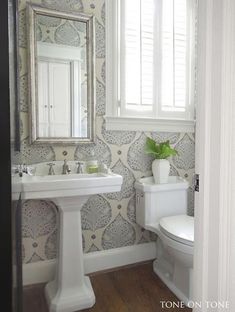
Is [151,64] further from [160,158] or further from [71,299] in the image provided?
[71,299]

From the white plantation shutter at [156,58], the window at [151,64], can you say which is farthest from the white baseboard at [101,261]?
the white plantation shutter at [156,58]

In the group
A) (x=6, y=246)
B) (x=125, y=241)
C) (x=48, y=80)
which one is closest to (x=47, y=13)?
(x=48, y=80)

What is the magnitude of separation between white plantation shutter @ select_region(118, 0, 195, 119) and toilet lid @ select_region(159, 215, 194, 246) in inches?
35.2

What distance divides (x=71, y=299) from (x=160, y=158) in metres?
1.19

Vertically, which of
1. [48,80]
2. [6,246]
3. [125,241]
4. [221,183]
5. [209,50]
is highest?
[48,80]

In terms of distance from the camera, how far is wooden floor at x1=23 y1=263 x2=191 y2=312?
157 centimetres

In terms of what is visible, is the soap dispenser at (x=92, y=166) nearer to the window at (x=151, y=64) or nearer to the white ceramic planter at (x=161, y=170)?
the window at (x=151, y=64)

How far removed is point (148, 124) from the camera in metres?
2.15

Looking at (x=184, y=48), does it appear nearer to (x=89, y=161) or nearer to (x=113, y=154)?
(x=113, y=154)

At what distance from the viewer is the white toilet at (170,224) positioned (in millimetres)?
1597

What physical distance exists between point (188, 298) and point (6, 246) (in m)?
1.40

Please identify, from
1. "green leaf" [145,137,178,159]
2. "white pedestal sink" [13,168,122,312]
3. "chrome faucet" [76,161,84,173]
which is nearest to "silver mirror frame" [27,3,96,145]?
"chrome faucet" [76,161,84,173]

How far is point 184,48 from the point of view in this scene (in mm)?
2256

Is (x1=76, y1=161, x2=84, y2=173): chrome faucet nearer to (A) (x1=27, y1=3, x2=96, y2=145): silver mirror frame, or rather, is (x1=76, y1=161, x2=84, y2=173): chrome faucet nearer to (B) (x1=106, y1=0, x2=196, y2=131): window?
(A) (x1=27, y1=3, x2=96, y2=145): silver mirror frame
